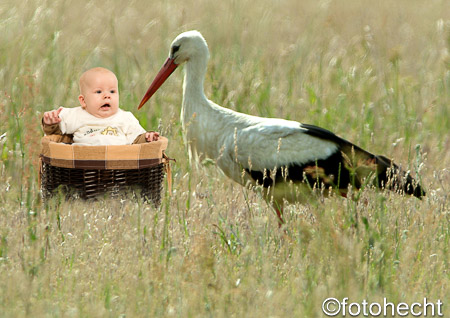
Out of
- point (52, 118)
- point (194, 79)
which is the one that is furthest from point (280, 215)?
point (52, 118)

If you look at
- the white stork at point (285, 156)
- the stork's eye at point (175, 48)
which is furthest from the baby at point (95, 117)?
the stork's eye at point (175, 48)

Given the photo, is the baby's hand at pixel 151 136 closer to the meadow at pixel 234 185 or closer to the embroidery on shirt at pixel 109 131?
the embroidery on shirt at pixel 109 131

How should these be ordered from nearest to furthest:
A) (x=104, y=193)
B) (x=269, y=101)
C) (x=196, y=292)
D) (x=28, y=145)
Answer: (x=196, y=292)
(x=104, y=193)
(x=28, y=145)
(x=269, y=101)

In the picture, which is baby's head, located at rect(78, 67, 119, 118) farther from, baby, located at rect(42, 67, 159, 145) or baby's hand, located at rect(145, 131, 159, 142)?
baby's hand, located at rect(145, 131, 159, 142)

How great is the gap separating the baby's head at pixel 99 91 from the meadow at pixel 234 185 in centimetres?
40

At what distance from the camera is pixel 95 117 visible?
417 centimetres

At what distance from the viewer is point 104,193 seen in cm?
395

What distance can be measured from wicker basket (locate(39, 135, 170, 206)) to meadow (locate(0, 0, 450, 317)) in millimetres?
98

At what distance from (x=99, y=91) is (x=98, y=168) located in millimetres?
507

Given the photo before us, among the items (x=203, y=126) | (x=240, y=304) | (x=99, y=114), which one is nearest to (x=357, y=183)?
(x=203, y=126)

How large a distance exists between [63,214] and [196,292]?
61.9 inches

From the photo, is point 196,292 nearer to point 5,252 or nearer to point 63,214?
point 5,252

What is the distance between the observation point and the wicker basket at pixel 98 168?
3826 mm

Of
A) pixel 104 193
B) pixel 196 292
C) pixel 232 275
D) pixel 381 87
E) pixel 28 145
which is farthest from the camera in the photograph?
pixel 381 87
